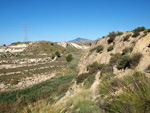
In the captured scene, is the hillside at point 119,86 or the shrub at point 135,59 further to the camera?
the shrub at point 135,59

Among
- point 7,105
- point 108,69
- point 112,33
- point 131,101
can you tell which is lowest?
point 7,105

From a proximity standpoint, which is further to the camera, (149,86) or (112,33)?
(112,33)

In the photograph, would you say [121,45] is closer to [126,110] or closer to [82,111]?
[82,111]

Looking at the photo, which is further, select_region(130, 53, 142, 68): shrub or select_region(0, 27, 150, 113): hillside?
select_region(130, 53, 142, 68): shrub

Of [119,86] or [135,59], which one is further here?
[135,59]

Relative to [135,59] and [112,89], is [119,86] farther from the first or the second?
[135,59]

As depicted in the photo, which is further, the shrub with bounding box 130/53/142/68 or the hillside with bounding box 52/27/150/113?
the shrub with bounding box 130/53/142/68

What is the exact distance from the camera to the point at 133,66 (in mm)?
8562

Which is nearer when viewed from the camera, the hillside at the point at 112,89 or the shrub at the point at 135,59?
the hillside at the point at 112,89

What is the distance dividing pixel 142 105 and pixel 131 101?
0.24m

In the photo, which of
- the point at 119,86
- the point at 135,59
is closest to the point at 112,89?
the point at 119,86

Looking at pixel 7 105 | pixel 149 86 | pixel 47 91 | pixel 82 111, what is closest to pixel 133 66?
pixel 82 111

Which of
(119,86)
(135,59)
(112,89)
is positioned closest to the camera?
(119,86)

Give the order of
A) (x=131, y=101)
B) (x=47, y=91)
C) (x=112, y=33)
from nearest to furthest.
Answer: (x=131, y=101) → (x=47, y=91) → (x=112, y=33)
